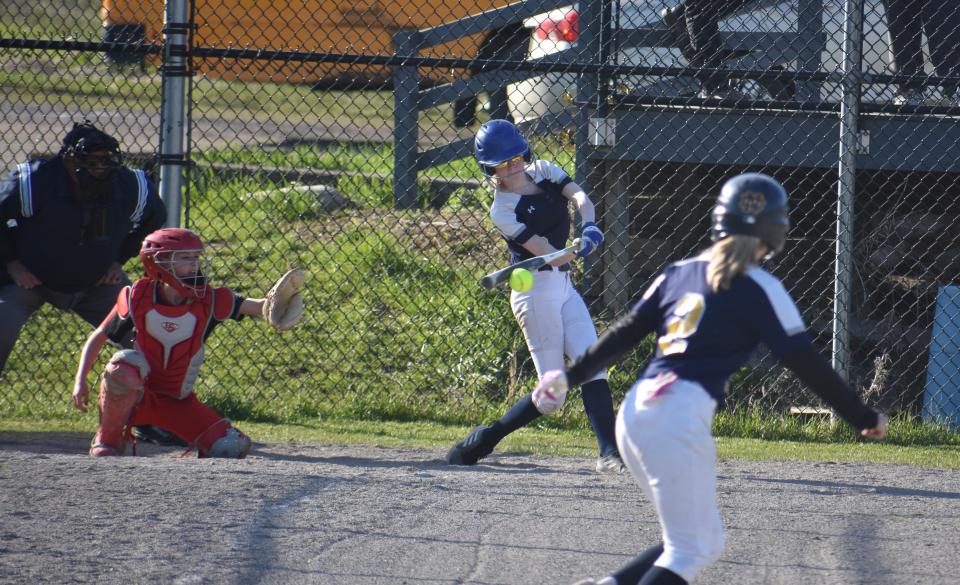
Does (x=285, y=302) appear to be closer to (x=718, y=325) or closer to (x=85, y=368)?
(x=85, y=368)

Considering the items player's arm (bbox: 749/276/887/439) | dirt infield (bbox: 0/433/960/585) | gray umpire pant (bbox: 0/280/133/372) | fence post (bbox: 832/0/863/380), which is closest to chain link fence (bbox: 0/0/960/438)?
fence post (bbox: 832/0/863/380)

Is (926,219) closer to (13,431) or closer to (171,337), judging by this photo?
(171,337)

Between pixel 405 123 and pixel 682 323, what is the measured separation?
525 centimetres

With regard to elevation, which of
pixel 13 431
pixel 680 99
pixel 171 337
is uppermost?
pixel 680 99

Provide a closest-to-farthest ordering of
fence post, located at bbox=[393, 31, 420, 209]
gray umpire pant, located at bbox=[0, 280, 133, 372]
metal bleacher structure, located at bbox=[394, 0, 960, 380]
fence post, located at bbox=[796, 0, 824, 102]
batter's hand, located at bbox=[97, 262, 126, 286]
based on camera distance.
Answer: gray umpire pant, located at bbox=[0, 280, 133, 372], batter's hand, located at bbox=[97, 262, 126, 286], metal bleacher structure, located at bbox=[394, 0, 960, 380], fence post, located at bbox=[796, 0, 824, 102], fence post, located at bbox=[393, 31, 420, 209]

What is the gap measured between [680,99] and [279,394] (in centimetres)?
307

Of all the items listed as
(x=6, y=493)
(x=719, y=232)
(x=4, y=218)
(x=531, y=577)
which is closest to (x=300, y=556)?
(x=531, y=577)

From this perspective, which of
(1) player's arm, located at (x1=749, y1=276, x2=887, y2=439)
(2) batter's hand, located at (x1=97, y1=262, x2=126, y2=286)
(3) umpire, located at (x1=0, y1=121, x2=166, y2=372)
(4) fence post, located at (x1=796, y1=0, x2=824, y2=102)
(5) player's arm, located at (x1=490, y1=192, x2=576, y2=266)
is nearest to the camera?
(1) player's arm, located at (x1=749, y1=276, x2=887, y2=439)

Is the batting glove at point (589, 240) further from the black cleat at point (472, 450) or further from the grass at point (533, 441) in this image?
the grass at point (533, 441)

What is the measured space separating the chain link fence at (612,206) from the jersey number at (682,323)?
10.9ft

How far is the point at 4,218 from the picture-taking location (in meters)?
5.76

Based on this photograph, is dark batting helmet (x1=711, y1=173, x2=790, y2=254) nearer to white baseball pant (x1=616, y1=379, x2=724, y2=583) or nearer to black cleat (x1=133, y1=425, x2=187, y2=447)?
white baseball pant (x1=616, y1=379, x2=724, y2=583)

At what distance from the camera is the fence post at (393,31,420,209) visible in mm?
8078

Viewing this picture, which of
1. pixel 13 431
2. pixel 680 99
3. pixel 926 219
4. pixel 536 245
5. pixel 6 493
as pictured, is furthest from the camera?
pixel 926 219
